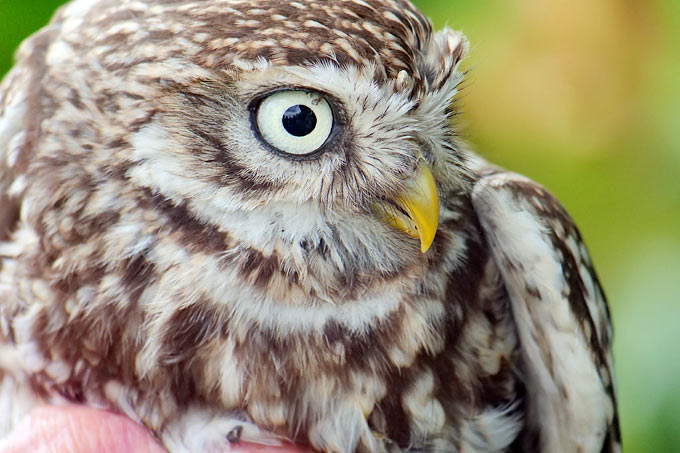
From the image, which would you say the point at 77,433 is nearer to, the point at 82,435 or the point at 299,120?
the point at 82,435

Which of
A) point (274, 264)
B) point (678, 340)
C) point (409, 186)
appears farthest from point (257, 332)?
point (678, 340)

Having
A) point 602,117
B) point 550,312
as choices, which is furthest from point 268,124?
point 602,117

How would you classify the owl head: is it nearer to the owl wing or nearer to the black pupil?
the black pupil

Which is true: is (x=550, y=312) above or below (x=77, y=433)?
above

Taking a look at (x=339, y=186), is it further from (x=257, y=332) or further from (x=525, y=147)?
(x=525, y=147)

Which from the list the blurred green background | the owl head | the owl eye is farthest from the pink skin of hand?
the blurred green background
